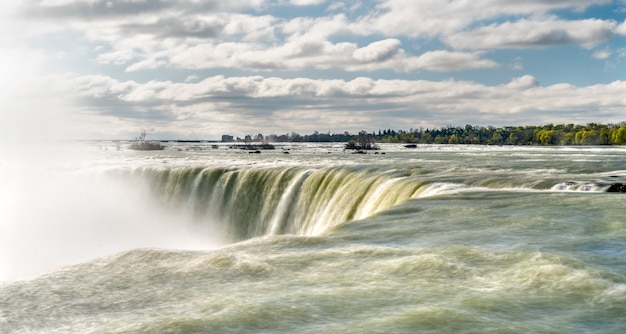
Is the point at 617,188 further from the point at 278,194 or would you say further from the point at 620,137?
the point at 620,137

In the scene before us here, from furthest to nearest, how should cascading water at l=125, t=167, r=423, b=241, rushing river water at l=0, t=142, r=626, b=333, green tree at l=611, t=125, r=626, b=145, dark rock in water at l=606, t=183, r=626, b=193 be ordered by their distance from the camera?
green tree at l=611, t=125, r=626, b=145
cascading water at l=125, t=167, r=423, b=241
dark rock in water at l=606, t=183, r=626, b=193
rushing river water at l=0, t=142, r=626, b=333

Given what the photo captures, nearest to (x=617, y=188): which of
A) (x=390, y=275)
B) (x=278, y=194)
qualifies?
(x=278, y=194)

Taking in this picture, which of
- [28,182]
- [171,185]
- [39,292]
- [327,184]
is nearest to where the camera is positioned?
[39,292]

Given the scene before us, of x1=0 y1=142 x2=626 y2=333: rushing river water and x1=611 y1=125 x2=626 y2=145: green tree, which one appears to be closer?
x1=0 y1=142 x2=626 y2=333: rushing river water

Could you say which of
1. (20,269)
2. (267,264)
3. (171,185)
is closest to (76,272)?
(267,264)

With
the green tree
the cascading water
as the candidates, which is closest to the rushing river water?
the cascading water

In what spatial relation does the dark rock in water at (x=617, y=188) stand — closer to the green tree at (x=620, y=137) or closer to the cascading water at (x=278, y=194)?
the cascading water at (x=278, y=194)

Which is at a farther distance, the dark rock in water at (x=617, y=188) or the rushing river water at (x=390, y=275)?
the dark rock in water at (x=617, y=188)

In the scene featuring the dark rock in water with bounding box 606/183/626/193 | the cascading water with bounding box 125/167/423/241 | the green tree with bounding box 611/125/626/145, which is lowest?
the cascading water with bounding box 125/167/423/241

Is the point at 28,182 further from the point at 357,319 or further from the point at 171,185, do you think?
the point at 357,319

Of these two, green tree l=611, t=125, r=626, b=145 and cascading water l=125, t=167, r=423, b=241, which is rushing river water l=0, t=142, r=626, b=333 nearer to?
cascading water l=125, t=167, r=423, b=241

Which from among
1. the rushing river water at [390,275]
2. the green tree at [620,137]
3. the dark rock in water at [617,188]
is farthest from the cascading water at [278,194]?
the green tree at [620,137]
